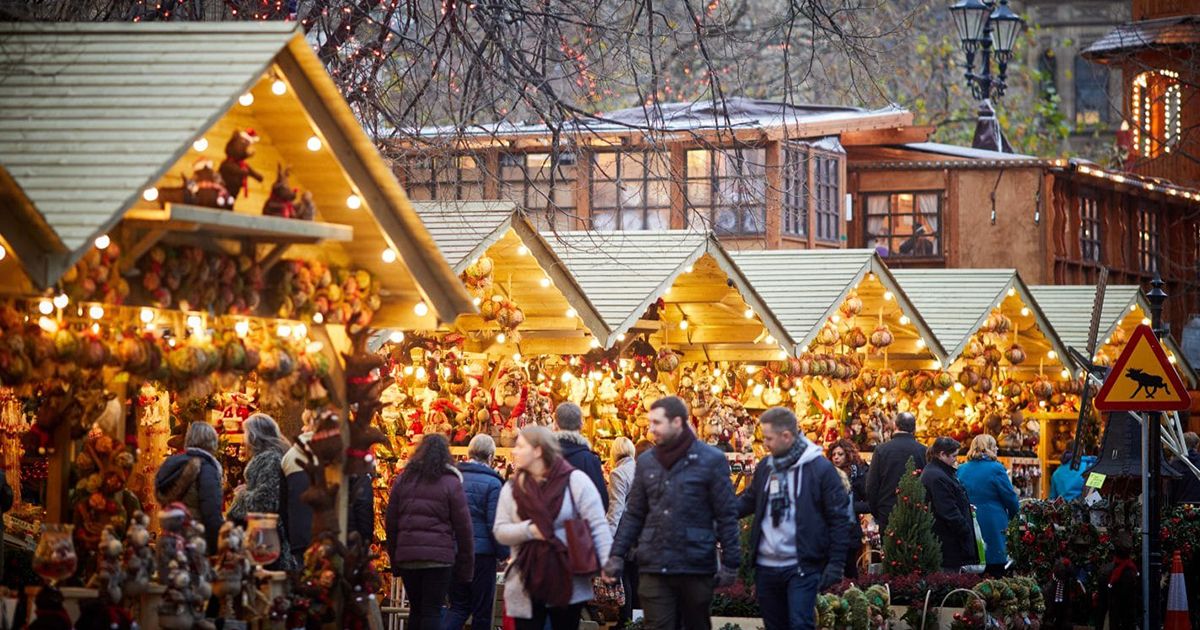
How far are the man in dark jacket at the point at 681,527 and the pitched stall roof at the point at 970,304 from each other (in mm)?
9803

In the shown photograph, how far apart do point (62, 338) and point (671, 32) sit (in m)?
6.42

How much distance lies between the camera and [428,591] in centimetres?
1298

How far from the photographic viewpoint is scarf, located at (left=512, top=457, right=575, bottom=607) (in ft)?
38.4

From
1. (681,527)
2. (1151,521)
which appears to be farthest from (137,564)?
(1151,521)

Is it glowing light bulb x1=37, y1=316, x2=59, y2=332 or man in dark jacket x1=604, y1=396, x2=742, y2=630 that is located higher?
glowing light bulb x1=37, y1=316, x2=59, y2=332

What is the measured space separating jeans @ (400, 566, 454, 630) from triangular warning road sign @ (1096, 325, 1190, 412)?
524 cm

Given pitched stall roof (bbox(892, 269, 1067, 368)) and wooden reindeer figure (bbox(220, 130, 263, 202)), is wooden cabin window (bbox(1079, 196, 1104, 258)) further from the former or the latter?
wooden reindeer figure (bbox(220, 130, 263, 202))

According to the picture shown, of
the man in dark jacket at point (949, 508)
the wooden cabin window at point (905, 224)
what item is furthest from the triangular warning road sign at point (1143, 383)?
the wooden cabin window at point (905, 224)

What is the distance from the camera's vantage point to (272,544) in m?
10.8

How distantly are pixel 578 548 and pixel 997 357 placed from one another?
1246 centimetres

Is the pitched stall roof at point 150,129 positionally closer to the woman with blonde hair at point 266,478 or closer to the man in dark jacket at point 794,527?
the man in dark jacket at point 794,527

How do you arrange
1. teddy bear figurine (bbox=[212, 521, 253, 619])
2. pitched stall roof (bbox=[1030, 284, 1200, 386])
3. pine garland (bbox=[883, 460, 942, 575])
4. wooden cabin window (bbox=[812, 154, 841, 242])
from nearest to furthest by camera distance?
1. teddy bear figurine (bbox=[212, 521, 253, 619])
2. pine garland (bbox=[883, 460, 942, 575])
3. pitched stall roof (bbox=[1030, 284, 1200, 386])
4. wooden cabin window (bbox=[812, 154, 841, 242])

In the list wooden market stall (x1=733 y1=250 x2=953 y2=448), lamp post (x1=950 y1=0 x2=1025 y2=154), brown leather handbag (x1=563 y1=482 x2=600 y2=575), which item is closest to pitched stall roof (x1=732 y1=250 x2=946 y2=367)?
wooden market stall (x1=733 y1=250 x2=953 y2=448)

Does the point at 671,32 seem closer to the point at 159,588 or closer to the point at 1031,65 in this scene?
the point at 159,588
